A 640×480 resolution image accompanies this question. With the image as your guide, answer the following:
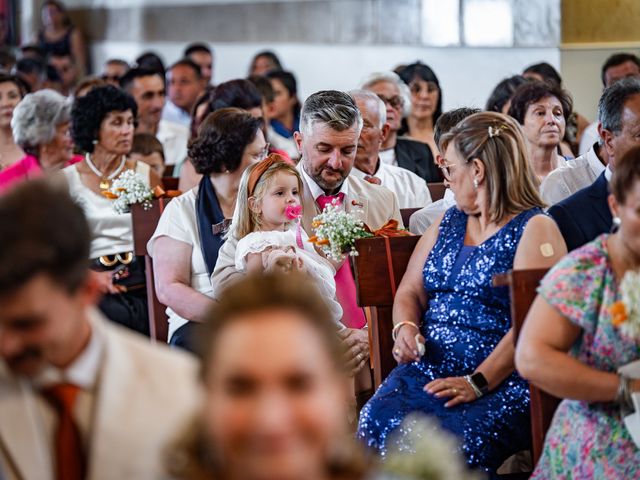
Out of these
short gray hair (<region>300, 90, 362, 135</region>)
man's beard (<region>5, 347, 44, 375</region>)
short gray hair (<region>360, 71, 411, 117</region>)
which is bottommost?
man's beard (<region>5, 347, 44, 375</region>)

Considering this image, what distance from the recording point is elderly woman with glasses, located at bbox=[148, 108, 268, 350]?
488 cm

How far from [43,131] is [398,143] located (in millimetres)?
2081

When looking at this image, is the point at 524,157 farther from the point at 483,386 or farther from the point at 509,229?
the point at 483,386

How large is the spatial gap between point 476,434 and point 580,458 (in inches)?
26.7

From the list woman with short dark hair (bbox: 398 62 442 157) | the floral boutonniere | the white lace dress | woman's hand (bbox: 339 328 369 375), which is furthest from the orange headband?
woman with short dark hair (bbox: 398 62 442 157)

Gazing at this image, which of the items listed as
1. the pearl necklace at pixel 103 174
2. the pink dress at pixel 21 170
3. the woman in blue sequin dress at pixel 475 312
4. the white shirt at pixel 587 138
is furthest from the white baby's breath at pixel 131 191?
the white shirt at pixel 587 138

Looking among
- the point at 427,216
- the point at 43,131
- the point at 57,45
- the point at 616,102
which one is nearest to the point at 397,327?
the point at 427,216

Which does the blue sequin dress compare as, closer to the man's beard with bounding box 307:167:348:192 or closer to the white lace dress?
the white lace dress

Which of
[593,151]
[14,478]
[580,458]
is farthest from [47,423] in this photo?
[593,151]

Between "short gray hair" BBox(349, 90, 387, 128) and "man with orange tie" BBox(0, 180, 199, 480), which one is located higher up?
"short gray hair" BBox(349, 90, 387, 128)

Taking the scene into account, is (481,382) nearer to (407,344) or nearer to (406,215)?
(407,344)

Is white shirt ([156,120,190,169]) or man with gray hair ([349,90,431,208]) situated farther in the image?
white shirt ([156,120,190,169])

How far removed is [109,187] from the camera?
5727 millimetres

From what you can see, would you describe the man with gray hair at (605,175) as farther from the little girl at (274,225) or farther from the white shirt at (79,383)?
the white shirt at (79,383)
